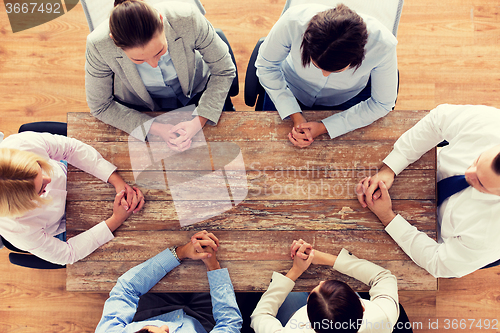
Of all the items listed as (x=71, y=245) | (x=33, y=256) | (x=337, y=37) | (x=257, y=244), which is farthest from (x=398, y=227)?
(x=33, y=256)

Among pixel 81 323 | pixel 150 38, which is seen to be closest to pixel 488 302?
pixel 150 38

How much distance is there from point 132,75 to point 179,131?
0.32 metres

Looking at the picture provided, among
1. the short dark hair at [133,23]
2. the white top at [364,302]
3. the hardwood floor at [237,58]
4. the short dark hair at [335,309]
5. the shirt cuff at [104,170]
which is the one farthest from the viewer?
the hardwood floor at [237,58]

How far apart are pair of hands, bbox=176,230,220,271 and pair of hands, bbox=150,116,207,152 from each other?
0.42 meters

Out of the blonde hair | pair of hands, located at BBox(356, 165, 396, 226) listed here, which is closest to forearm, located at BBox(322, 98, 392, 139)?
pair of hands, located at BBox(356, 165, 396, 226)

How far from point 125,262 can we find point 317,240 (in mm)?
890

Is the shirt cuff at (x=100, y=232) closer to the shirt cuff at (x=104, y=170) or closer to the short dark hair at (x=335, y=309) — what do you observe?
the shirt cuff at (x=104, y=170)

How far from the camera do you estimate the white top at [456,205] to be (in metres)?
1.23

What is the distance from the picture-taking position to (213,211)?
1436mm

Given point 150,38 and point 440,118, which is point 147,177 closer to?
point 150,38

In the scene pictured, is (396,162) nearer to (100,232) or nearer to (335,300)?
(335,300)

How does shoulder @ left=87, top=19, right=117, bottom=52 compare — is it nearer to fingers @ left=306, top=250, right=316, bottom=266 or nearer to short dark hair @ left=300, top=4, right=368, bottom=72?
short dark hair @ left=300, top=4, right=368, bottom=72

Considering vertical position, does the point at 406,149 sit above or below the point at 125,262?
above

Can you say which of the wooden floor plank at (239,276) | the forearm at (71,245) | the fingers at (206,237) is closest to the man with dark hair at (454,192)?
the wooden floor plank at (239,276)
